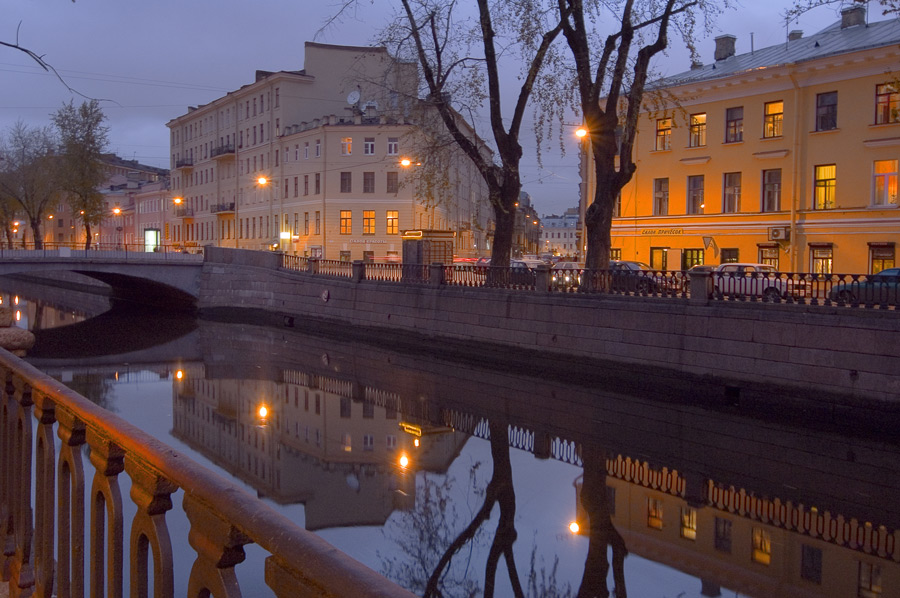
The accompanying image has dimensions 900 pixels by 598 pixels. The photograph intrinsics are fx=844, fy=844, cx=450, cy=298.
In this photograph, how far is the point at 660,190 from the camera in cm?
3656

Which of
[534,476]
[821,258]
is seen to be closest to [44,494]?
[534,476]

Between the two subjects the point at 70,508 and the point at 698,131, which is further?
the point at 698,131

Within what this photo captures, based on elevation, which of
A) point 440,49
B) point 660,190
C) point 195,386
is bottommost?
point 195,386

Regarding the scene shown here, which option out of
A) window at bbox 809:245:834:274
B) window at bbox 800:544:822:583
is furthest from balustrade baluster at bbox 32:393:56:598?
window at bbox 809:245:834:274

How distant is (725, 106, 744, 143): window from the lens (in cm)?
3331

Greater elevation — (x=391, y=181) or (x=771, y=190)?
(x=391, y=181)

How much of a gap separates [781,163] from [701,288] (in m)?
16.1

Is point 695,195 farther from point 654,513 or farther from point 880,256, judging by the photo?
point 654,513

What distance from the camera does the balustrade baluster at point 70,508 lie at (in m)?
3.48

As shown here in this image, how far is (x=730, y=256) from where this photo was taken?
33.9 m

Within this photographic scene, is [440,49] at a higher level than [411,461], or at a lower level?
higher

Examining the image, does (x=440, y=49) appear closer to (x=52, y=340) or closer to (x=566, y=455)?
(x=566, y=455)

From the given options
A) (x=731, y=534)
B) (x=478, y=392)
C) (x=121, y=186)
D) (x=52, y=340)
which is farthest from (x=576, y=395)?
(x=121, y=186)

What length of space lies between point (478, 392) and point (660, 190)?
19.9m
